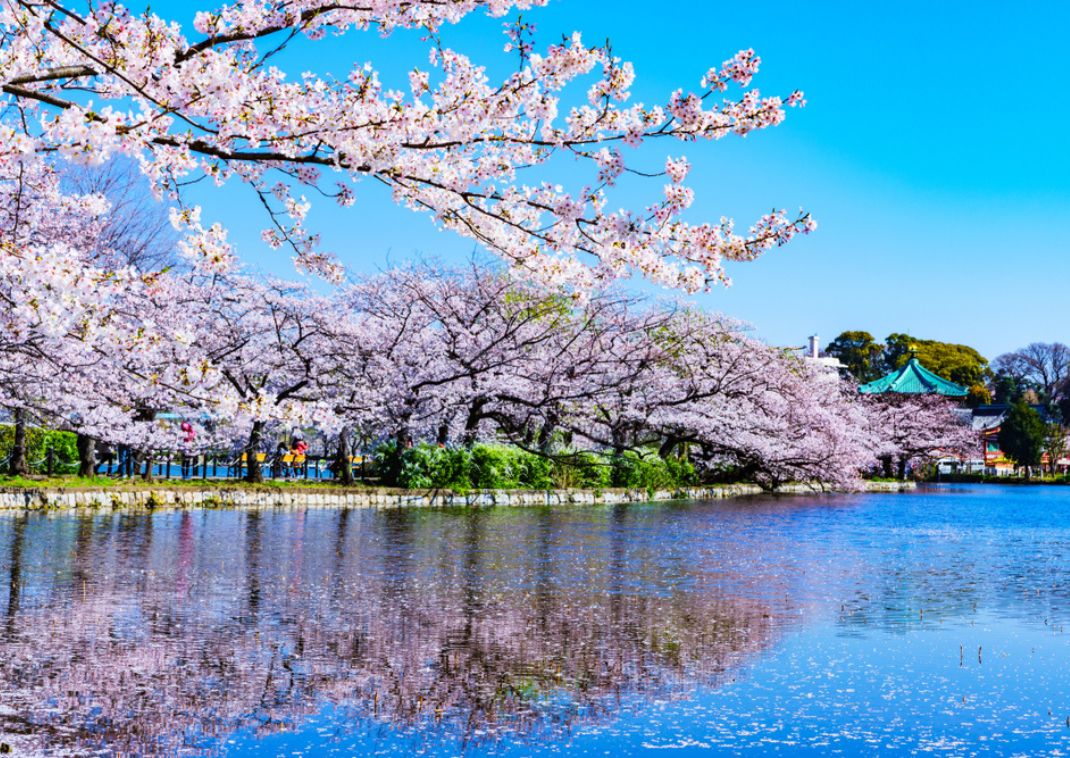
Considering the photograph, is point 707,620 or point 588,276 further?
point 707,620

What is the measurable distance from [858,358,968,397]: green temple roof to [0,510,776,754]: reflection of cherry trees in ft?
152

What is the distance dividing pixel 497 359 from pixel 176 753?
20.7 m

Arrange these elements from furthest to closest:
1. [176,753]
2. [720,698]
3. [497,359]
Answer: [497,359] → [720,698] → [176,753]

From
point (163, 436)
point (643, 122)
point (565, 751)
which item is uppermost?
point (643, 122)

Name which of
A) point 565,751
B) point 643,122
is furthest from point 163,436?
point 565,751

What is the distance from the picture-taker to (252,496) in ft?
66.1

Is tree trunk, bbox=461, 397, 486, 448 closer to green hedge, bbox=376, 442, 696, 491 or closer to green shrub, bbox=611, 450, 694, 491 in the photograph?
green hedge, bbox=376, 442, 696, 491

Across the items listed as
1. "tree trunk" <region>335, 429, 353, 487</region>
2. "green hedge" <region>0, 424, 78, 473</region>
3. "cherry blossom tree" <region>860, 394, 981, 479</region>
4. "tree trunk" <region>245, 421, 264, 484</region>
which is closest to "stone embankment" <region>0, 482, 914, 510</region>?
"tree trunk" <region>245, 421, 264, 484</region>

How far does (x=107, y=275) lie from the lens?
5.49 metres

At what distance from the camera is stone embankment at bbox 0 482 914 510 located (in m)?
17.2

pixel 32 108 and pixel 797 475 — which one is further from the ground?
pixel 32 108

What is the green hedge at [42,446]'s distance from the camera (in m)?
22.7

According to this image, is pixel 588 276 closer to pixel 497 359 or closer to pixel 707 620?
pixel 707 620

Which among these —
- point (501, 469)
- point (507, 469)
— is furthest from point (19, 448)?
point (507, 469)
